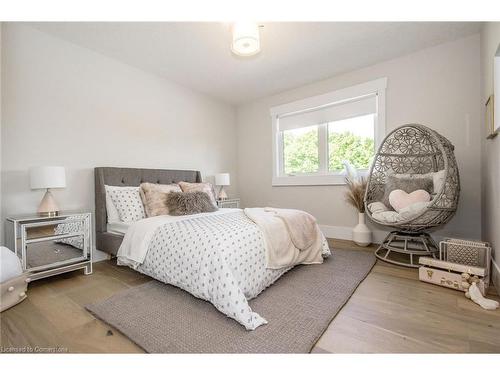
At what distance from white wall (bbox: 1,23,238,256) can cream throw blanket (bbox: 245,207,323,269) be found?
1.88 m

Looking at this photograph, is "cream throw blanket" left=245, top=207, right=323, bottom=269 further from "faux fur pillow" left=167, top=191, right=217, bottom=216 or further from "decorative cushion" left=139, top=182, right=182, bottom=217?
"decorative cushion" left=139, top=182, right=182, bottom=217

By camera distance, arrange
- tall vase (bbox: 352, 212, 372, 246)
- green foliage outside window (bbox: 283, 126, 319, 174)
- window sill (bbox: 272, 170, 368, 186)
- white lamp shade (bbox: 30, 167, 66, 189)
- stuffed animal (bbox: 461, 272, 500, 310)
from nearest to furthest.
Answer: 1. stuffed animal (bbox: 461, 272, 500, 310)
2. white lamp shade (bbox: 30, 167, 66, 189)
3. tall vase (bbox: 352, 212, 372, 246)
4. window sill (bbox: 272, 170, 368, 186)
5. green foliage outside window (bbox: 283, 126, 319, 174)

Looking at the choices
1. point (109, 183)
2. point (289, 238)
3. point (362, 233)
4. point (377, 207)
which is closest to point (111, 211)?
point (109, 183)

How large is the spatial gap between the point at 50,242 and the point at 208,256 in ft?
5.05

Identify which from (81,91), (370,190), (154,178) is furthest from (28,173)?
(370,190)

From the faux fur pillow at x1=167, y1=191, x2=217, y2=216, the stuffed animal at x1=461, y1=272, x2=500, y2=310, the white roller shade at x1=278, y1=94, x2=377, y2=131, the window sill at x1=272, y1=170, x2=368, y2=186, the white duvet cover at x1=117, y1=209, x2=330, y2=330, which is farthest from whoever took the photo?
the window sill at x1=272, y1=170, x2=368, y2=186

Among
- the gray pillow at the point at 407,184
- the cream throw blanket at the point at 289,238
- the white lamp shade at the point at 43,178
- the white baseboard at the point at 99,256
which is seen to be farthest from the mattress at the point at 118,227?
the gray pillow at the point at 407,184

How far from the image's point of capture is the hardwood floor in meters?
1.15

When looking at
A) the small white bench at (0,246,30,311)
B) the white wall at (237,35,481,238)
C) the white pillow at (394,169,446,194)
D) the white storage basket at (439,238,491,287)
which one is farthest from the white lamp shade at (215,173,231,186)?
the white storage basket at (439,238,491,287)

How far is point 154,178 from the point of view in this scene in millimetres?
3012

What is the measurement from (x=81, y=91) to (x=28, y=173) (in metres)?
1.02

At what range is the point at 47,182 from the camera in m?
1.90

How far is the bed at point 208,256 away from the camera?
136 centimetres

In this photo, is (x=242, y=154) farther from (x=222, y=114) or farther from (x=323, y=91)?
(x=323, y=91)
